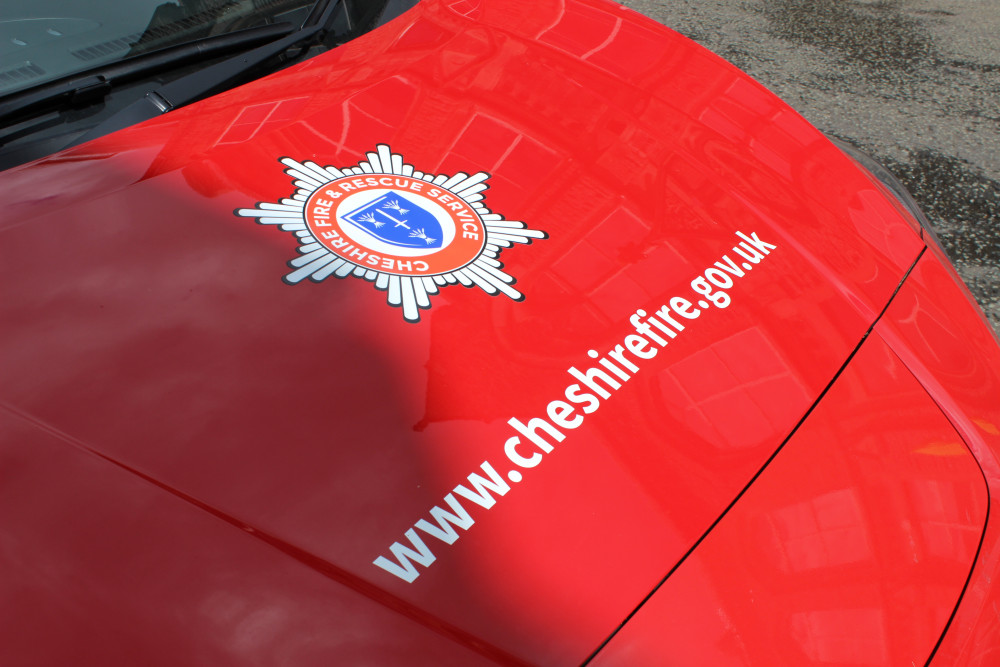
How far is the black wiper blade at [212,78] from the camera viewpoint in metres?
1.37

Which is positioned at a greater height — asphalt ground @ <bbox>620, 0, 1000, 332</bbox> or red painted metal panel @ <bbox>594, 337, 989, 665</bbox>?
asphalt ground @ <bbox>620, 0, 1000, 332</bbox>

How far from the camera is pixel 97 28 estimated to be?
1.54 m

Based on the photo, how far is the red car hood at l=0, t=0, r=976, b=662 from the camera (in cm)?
89

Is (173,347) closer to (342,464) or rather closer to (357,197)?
(342,464)

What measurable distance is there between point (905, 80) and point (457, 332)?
173 inches

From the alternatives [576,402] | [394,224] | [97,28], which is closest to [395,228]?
[394,224]

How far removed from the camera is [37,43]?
56.9 inches

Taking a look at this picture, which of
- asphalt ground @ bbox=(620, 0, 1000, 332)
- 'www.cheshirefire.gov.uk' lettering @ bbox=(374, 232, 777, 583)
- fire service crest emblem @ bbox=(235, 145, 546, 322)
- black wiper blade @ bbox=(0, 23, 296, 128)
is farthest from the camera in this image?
asphalt ground @ bbox=(620, 0, 1000, 332)

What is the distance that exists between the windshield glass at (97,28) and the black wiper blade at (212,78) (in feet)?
0.21

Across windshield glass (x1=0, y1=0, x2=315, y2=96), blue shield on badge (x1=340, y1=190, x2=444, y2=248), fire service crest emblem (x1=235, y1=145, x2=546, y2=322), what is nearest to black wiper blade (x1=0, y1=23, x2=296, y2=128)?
windshield glass (x1=0, y1=0, x2=315, y2=96)

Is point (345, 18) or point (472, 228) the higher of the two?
point (345, 18)

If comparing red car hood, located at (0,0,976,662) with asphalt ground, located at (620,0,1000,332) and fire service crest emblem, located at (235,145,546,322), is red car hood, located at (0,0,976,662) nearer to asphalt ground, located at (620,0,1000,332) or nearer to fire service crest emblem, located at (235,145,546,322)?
fire service crest emblem, located at (235,145,546,322)

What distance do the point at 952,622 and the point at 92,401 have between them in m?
1.16

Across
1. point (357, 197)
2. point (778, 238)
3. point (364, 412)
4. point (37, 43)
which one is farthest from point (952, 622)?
point (37, 43)
